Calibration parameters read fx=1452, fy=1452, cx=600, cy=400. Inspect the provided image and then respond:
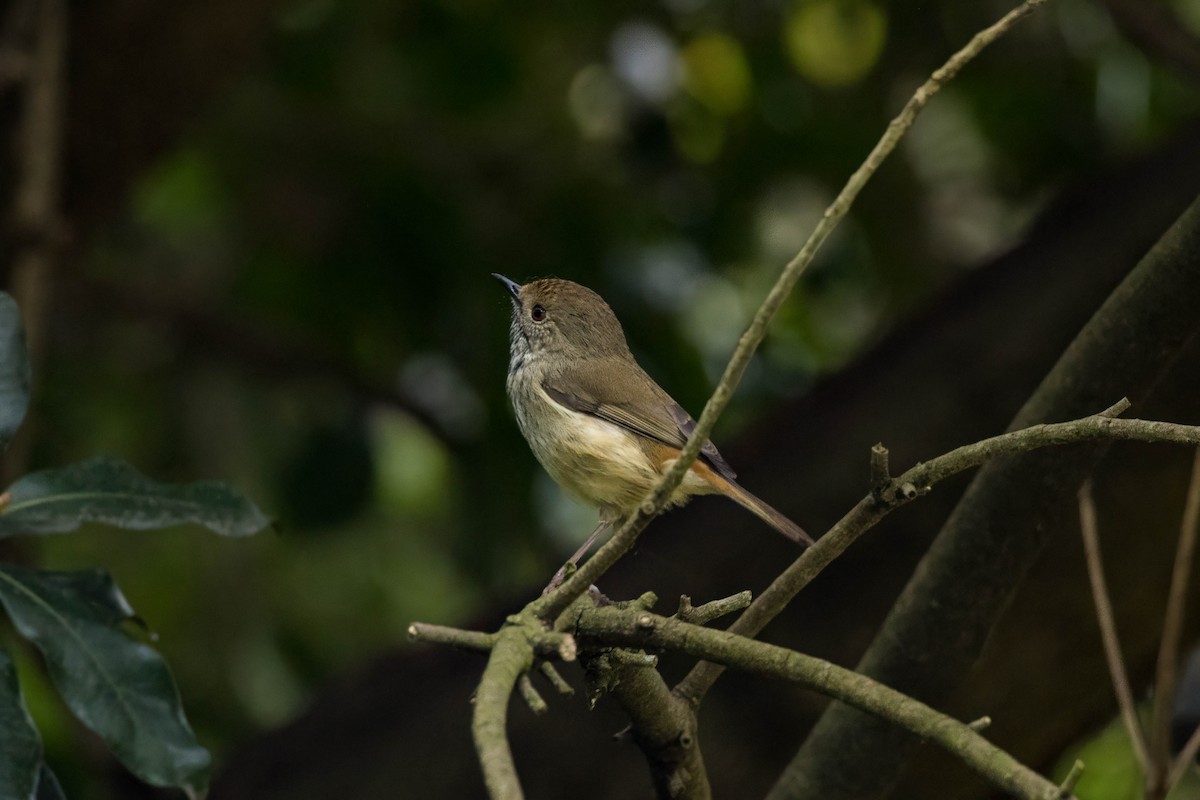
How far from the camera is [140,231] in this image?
570cm

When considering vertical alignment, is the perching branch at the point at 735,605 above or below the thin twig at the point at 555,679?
above

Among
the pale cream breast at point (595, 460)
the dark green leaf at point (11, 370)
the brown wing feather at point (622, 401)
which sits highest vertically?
the brown wing feather at point (622, 401)

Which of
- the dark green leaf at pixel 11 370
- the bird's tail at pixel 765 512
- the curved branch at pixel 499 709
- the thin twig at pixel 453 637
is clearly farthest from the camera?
the bird's tail at pixel 765 512

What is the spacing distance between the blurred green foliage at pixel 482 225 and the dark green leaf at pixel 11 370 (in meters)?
2.09

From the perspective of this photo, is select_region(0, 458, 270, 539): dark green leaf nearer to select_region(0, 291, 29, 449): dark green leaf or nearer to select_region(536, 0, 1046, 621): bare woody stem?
select_region(0, 291, 29, 449): dark green leaf

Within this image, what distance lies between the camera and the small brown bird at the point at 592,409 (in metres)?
2.67

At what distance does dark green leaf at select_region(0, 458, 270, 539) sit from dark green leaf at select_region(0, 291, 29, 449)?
0.47 feet

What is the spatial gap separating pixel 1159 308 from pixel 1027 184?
2.84 meters

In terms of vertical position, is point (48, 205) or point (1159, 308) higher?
point (1159, 308)

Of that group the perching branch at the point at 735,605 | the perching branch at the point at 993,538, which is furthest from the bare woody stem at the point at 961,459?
the perching branch at the point at 993,538

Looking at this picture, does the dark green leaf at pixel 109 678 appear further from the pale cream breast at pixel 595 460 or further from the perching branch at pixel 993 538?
the perching branch at pixel 993 538

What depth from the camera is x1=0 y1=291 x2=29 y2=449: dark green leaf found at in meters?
2.18

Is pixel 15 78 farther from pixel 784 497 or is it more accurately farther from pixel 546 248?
pixel 784 497

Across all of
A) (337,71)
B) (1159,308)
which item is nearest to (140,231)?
(337,71)
